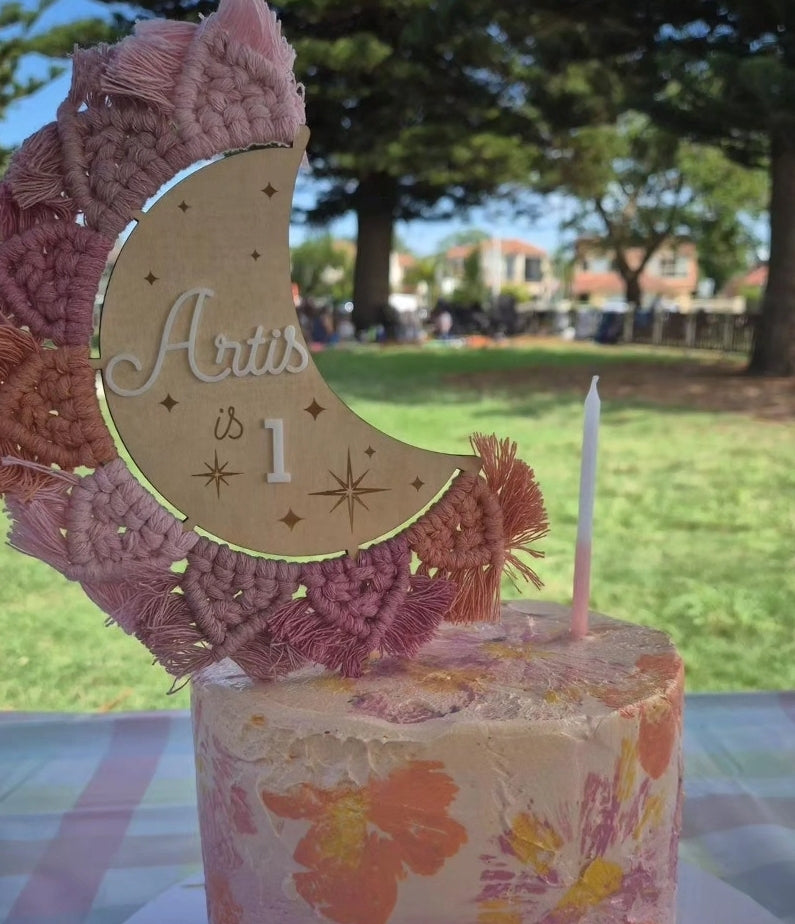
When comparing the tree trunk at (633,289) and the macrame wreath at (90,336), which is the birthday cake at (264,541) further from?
the tree trunk at (633,289)

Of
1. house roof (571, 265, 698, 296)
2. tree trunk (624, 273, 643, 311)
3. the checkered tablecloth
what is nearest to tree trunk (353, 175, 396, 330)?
tree trunk (624, 273, 643, 311)

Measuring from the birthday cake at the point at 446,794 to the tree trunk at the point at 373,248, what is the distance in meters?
11.1

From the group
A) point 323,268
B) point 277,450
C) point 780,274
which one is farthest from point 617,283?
point 277,450

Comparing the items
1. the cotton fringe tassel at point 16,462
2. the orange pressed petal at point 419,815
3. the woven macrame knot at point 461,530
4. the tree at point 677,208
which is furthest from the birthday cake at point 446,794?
the tree at point 677,208

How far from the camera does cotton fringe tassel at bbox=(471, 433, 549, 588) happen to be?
892 mm

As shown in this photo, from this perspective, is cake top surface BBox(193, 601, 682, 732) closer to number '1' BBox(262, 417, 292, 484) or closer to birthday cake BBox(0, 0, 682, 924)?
birthday cake BBox(0, 0, 682, 924)

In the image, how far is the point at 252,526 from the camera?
853 millimetres

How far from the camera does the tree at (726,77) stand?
5.33 m

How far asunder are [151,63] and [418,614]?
0.52 metres

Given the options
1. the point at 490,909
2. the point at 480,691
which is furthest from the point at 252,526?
the point at 490,909

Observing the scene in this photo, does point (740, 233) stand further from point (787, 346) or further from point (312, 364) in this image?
point (312, 364)

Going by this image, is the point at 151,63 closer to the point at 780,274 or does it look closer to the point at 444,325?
the point at 780,274

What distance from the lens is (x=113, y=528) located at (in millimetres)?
817

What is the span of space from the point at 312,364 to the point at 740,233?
25051 mm
